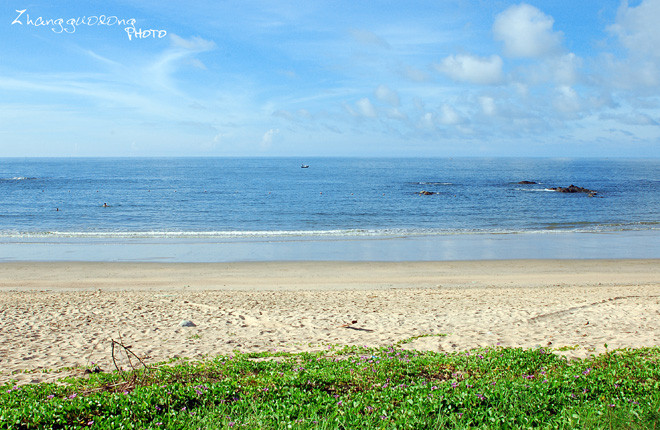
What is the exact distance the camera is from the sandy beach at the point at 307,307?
10.1 meters

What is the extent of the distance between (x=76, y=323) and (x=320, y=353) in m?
6.94

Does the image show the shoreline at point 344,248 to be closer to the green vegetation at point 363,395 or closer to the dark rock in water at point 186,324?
the dark rock in water at point 186,324

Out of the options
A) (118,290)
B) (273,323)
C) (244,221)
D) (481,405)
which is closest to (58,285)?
(118,290)

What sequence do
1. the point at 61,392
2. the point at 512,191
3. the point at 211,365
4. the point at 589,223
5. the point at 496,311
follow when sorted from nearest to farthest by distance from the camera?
the point at 61,392 < the point at 211,365 < the point at 496,311 < the point at 589,223 < the point at 512,191

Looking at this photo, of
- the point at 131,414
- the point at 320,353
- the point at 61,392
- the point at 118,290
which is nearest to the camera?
the point at 131,414

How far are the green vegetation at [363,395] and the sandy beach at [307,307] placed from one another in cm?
162

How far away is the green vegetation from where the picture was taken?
5.50 meters

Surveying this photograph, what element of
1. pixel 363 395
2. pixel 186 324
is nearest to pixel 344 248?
pixel 186 324

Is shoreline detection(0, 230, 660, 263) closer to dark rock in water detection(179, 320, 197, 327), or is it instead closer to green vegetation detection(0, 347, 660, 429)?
dark rock in water detection(179, 320, 197, 327)

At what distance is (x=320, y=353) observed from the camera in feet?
29.7

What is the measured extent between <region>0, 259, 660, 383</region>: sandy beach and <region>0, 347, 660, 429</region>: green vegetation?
162 centimetres

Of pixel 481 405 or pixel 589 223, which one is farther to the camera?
pixel 589 223

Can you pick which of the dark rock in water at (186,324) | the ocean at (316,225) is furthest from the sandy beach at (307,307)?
the ocean at (316,225)

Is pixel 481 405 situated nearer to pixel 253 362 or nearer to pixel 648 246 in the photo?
pixel 253 362
